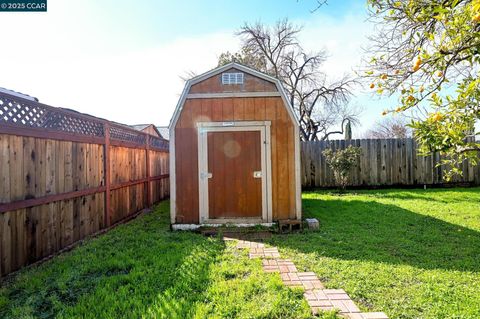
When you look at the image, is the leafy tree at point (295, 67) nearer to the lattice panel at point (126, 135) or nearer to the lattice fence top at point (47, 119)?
the lattice panel at point (126, 135)

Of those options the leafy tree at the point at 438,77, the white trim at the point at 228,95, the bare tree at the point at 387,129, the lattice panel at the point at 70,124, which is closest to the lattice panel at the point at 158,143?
the lattice panel at the point at 70,124

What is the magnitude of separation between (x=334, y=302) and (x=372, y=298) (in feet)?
1.20

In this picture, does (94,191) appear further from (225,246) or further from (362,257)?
(362,257)

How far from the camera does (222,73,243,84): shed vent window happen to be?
529cm

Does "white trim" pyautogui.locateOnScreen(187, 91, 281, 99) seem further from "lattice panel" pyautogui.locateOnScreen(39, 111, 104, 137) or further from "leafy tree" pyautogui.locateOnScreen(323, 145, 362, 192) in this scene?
"leafy tree" pyautogui.locateOnScreen(323, 145, 362, 192)

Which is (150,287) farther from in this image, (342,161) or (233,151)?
(342,161)

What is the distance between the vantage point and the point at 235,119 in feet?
17.4

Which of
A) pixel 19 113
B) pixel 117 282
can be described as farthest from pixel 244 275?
pixel 19 113

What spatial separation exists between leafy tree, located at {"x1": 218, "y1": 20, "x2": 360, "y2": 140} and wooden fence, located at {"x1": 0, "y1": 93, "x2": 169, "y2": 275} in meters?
12.8

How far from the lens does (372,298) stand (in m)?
2.50

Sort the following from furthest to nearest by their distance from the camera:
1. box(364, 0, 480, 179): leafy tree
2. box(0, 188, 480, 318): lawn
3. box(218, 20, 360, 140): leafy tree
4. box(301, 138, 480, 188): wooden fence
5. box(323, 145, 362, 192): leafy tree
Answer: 1. box(218, 20, 360, 140): leafy tree
2. box(301, 138, 480, 188): wooden fence
3. box(323, 145, 362, 192): leafy tree
4. box(0, 188, 480, 318): lawn
5. box(364, 0, 480, 179): leafy tree

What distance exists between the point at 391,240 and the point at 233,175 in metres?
2.74

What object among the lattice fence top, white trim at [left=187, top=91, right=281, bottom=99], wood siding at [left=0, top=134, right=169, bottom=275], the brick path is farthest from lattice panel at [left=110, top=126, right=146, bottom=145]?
the brick path

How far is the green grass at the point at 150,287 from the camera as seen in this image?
2.33 m
